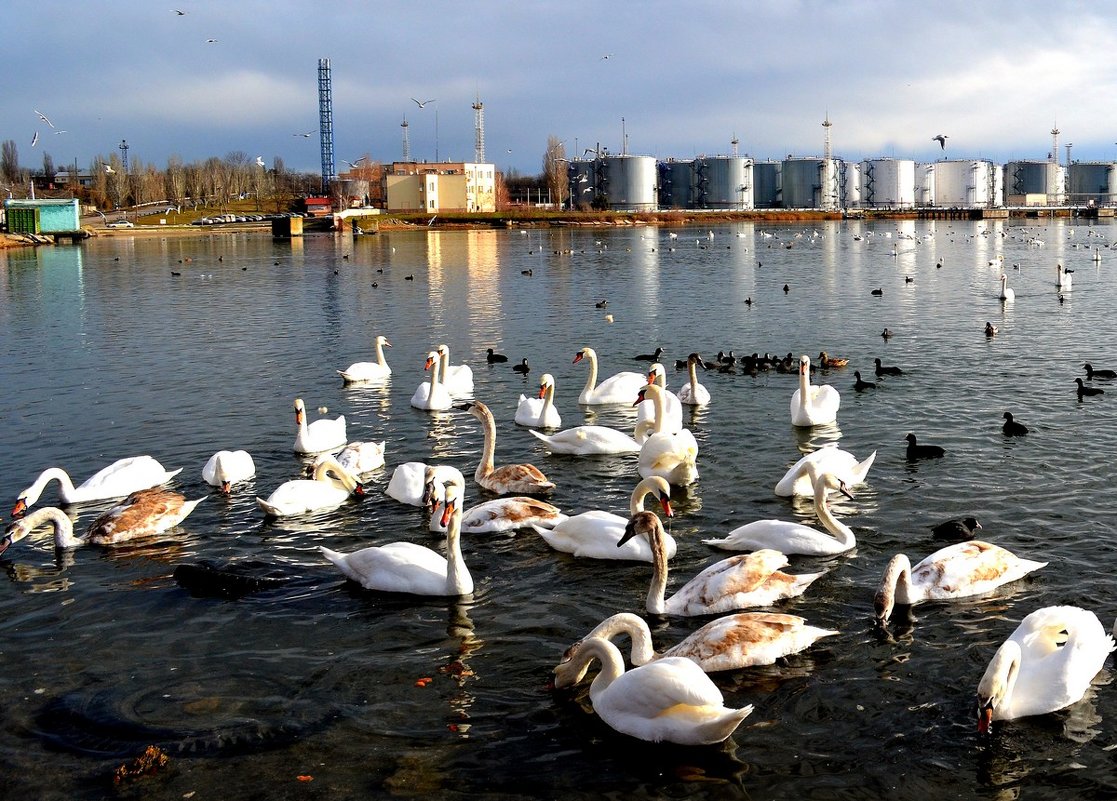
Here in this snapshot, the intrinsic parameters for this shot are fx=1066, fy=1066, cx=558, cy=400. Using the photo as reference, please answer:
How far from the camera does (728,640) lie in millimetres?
9492

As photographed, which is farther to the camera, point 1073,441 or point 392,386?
point 392,386

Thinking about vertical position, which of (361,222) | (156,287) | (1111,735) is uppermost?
(361,222)

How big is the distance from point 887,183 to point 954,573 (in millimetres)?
195687

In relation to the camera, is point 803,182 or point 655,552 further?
point 803,182

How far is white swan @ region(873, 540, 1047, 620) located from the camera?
35.2ft

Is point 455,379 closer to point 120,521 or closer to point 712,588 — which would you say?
point 120,521

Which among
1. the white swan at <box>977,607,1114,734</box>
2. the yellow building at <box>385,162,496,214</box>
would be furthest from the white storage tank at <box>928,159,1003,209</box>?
the white swan at <box>977,607,1114,734</box>

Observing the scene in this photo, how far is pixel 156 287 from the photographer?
56.7m

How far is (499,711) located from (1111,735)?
4.88m

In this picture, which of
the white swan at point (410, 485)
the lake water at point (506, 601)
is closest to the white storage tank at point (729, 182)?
the lake water at point (506, 601)

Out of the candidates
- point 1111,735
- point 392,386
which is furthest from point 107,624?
point 392,386

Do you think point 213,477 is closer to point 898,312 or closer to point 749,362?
point 749,362

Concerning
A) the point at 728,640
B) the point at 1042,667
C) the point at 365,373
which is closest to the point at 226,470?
the point at 728,640

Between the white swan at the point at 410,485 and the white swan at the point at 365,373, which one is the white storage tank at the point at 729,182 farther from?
the white swan at the point at 410,485
